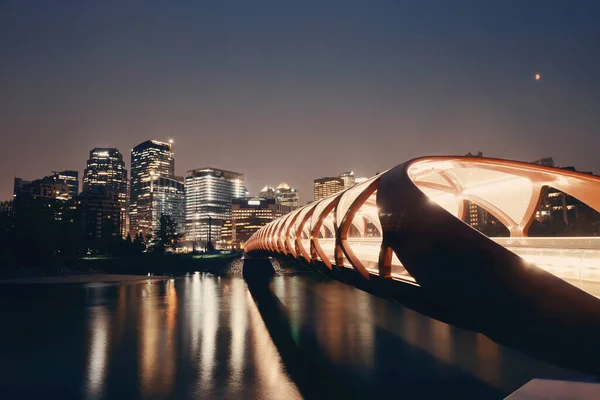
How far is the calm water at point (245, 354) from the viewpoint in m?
14.1

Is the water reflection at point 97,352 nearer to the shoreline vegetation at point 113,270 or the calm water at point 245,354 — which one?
the calm water at point 245,354

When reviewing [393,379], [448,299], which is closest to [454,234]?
[448,299]

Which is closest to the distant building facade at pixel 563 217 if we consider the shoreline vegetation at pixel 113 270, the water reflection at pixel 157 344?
the shoreline vegetation at pixel 113 270

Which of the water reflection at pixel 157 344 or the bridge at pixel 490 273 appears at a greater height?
the bridge at pixel 490 273

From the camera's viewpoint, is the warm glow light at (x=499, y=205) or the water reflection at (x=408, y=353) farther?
the water reflection at (x=408, y=353)

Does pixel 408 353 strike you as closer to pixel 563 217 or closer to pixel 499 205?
pixel 499 205

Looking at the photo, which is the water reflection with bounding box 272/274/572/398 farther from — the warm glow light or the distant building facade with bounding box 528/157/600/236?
the distant building facade with bounding box 528/157/600/236

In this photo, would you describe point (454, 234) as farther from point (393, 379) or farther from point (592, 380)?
point (393, 379)

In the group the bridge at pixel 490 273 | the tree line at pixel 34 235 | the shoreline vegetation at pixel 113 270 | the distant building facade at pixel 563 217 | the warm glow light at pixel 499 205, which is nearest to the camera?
the bridge at pixel 490 273

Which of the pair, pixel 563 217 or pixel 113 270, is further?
pixel 563 217

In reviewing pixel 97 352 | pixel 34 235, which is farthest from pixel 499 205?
pixel 34 235

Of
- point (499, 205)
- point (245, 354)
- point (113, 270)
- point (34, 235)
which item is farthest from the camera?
point (113, 270)

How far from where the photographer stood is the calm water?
46.2 feet

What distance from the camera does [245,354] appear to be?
60.2 feet
